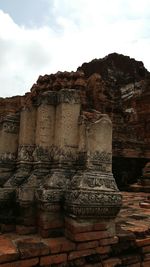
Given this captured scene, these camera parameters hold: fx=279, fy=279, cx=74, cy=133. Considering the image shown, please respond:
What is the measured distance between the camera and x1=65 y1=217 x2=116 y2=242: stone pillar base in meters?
2.77

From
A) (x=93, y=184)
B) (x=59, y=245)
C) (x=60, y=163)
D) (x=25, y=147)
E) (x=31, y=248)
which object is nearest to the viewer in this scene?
(x=31, y=248)

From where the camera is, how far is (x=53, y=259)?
8.59 feet

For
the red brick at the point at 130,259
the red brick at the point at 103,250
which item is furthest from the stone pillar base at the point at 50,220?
the red brick at the point at 130,259

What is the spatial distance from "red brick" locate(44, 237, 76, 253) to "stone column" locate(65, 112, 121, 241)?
0.08 metres

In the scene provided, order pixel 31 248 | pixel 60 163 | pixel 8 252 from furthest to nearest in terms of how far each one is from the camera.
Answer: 1. pixel 60 163
2. pixel 31 248
3. pixel 8 252

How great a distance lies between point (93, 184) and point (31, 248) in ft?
2.84

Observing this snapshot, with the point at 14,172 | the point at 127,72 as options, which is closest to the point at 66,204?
the point at 14,172

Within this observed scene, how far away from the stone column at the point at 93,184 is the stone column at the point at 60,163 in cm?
11

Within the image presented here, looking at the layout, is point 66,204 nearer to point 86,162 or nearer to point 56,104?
point 86,162

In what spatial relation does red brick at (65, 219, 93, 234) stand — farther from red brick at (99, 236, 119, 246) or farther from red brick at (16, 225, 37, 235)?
red brick at (16, 225, 37, 235)

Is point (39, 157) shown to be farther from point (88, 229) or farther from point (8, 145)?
point (88, 229)

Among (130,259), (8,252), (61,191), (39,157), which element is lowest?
(130,259)

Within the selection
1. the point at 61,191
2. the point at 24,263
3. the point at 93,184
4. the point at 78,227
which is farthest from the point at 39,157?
the point at 24,263

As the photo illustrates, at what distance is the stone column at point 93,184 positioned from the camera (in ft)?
9.18
